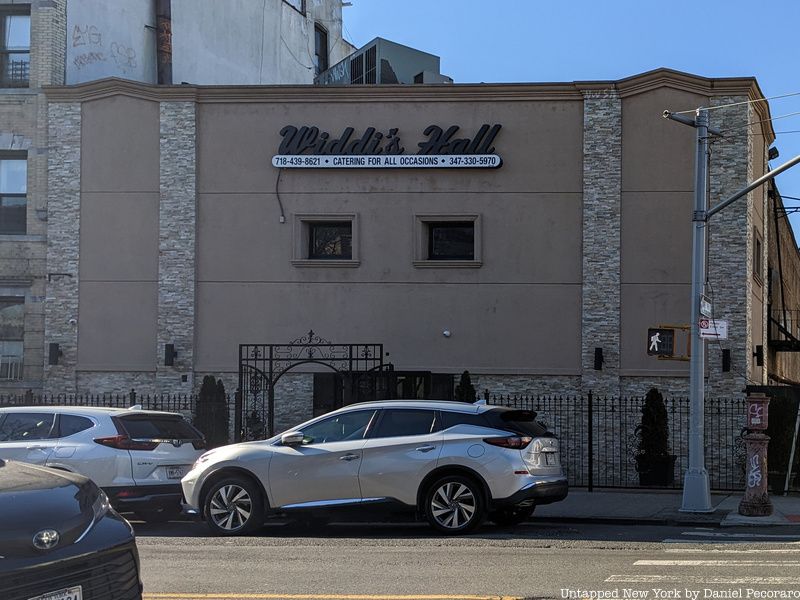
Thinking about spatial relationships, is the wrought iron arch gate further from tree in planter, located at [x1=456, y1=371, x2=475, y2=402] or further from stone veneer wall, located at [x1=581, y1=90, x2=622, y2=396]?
stone veneer wall, located at [x1=581, y1=90, x2=622, y2=396]

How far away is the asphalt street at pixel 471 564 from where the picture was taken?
886 cm

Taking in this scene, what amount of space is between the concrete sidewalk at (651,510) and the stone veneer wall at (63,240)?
1231 cm

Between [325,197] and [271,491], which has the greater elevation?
[325,197]

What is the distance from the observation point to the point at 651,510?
17250 mm

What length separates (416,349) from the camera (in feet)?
80.5

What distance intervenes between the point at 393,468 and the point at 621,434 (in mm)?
11139

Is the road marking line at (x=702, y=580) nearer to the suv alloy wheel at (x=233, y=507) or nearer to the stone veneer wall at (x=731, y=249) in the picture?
the suv alloy wheel at (x=233, y=507)

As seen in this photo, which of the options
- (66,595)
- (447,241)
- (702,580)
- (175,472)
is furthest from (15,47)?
(66,595)

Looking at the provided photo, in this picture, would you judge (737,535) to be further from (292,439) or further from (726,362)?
(726,362)

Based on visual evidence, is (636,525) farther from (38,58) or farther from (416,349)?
(38,58)

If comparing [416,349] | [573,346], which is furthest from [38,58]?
[573,346]

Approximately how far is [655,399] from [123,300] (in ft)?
40.2

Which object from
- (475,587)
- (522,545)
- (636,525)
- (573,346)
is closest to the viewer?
(475,587)

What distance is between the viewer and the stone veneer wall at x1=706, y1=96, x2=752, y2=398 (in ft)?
77.3
